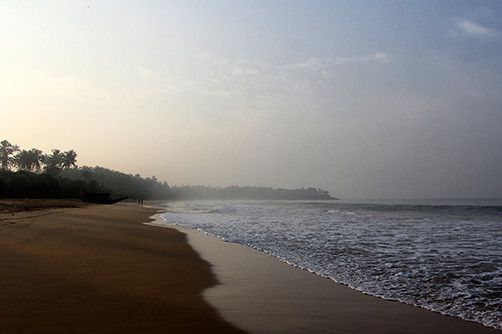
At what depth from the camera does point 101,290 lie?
7973 millimetres

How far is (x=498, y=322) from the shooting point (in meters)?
6.55

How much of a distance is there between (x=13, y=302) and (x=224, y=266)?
6.10 metres

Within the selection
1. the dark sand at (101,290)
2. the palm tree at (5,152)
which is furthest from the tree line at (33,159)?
the dark sand at (101,290)

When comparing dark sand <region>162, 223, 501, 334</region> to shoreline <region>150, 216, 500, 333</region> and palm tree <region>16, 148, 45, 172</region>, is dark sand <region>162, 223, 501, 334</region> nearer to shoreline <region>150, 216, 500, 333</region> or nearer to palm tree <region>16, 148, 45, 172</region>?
shoreline <region>150, 216, 500, 333</region>

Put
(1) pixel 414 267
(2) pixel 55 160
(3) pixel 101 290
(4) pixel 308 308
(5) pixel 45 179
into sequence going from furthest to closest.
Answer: (2) pixel 55 160 → (5) pixel 45 179 → (1) pixel 414 267 → (3) pixel 101 290 → (4) pixel 308 308

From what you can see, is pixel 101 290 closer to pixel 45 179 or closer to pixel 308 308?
pixel 308 308

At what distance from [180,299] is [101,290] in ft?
5.10

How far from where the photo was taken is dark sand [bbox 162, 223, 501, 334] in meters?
6.20

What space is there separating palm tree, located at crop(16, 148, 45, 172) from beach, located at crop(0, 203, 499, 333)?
121918 millimetres

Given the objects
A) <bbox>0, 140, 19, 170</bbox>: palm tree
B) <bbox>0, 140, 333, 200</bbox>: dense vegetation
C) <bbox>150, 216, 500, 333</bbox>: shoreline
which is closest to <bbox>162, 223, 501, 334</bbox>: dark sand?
<bbox>150, 216, 500, 333</bbox>: shoreline

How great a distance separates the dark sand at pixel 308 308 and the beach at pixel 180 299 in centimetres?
2

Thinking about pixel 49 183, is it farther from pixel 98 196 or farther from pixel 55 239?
pixel 55 239

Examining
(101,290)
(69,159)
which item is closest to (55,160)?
(69,159)

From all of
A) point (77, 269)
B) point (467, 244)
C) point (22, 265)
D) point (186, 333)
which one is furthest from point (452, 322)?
point (467, 244)
